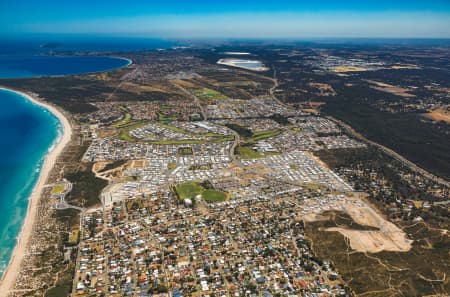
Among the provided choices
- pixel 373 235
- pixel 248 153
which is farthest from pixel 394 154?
pixel 373 235

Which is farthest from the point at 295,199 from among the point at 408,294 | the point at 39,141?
the point at 39,141

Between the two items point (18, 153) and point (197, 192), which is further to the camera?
point (18, 153)

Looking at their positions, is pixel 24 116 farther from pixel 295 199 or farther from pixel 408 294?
pixel 408 294

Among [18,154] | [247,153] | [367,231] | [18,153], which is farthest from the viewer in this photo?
[247,153]

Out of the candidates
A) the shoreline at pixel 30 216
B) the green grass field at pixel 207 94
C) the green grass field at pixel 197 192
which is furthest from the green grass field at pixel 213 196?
the green grass field at pixel 207 94

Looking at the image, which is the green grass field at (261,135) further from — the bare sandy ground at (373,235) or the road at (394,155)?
the bare sandy ground at (373,235)

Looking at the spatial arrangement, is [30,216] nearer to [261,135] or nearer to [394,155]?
[261,135]

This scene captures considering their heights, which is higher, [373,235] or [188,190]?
[188,190]

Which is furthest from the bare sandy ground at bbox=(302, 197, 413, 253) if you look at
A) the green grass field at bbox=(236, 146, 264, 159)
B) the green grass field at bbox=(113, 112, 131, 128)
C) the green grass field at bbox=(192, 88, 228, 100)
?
the green grass field at bbox=(192, 88, 228, 100)
